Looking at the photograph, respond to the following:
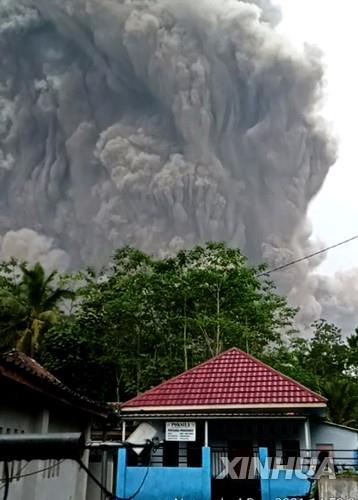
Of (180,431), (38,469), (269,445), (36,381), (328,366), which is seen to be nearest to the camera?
(36,381)

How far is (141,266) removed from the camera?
96.5 ft

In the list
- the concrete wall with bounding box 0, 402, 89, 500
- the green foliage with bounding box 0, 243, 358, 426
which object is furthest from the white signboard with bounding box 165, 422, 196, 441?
the green foliage with bounding box 0, 243, 358, 426

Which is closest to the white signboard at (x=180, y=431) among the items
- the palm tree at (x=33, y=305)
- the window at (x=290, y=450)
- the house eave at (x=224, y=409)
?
the house eave at (x=224, y=409)

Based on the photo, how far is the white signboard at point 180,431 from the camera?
15281 mm

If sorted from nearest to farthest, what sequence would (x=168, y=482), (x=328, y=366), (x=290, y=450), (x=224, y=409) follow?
(x=168, y=482) < (x=224, y=409) < (x=290, y=450) < (x=328, y=366)

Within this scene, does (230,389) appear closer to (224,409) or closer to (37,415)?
(224,409)

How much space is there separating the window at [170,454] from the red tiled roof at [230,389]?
5.27 ft

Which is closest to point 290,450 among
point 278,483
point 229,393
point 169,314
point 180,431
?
point 278,483

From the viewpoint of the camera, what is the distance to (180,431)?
15453 millimetres

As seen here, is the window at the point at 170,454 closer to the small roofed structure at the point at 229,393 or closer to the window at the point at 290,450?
the small roofed structure at the point at 229,393

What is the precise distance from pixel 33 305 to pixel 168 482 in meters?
17.5

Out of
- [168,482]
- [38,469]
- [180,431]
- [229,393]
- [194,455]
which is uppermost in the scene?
[229,393]

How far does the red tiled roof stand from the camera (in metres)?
15.2

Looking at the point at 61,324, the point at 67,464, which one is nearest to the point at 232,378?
the point at 67,464
